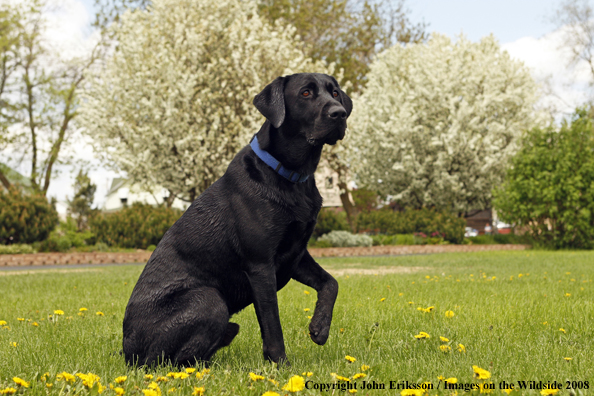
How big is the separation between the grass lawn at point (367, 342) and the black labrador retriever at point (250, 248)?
0.68ft

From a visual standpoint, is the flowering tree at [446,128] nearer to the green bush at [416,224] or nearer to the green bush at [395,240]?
the green bush at [416,224]

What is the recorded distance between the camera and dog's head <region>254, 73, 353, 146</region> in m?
3.06

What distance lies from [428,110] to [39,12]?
69.9 ft

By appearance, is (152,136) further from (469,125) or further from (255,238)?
(255,238)

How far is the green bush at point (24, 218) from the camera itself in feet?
46.9

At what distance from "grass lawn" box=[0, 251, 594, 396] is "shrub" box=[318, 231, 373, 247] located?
29.3 feet

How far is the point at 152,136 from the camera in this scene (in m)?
17.1

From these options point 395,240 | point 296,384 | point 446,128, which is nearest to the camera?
point 296,384

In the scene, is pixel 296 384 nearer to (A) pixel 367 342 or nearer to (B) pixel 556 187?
(A) pixel 367 342

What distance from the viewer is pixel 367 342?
3.83 m

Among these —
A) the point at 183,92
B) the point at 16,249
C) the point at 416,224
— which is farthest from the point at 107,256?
the point at 416,224

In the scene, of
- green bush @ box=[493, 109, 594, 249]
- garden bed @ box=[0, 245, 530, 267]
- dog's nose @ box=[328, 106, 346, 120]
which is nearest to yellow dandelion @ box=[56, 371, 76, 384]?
dog's nose @ box=[328, 106, 346, 120]

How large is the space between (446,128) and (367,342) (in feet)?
59.9

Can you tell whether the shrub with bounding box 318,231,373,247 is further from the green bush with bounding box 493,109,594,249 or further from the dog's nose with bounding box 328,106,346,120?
the dog's nose with bounding box 328,106,346,120
